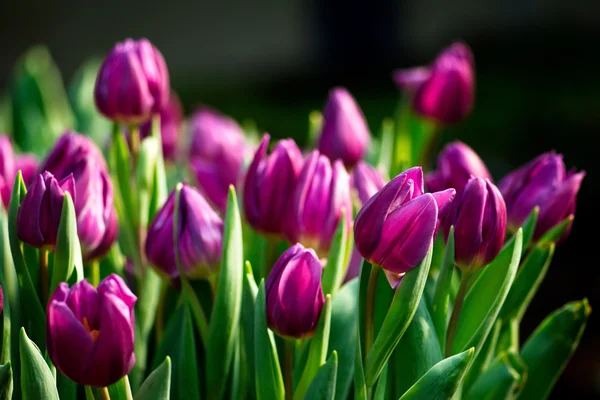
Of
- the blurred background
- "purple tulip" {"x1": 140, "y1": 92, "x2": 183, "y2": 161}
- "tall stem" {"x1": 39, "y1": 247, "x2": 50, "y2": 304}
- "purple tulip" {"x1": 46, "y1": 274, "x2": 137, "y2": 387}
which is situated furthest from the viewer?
the blurred background

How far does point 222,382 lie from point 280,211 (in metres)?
0.12

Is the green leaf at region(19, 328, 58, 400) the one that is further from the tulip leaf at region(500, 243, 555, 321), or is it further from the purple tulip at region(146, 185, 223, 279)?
the tulip leaf at region(500, 243, 555, 321)

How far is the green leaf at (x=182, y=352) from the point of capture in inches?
22.7

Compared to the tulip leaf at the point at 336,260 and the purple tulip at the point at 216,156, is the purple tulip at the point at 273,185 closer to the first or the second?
the tulip leaf at the point at 336,260

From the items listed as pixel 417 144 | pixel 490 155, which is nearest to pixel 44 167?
pixel 417 144

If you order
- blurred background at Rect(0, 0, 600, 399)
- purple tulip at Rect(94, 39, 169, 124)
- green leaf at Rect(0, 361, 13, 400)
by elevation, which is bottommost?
blurred background at Rect(0, 0, 600, 399)

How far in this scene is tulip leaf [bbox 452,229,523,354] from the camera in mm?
542

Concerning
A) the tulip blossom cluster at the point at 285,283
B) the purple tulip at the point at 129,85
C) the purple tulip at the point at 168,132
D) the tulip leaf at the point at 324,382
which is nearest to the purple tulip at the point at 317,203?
the tulip blossom cluster at the point at 285,283

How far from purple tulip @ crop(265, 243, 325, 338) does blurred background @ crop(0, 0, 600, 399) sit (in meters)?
3.78

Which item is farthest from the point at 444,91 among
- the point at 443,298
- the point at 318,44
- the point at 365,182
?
the point at 318,44

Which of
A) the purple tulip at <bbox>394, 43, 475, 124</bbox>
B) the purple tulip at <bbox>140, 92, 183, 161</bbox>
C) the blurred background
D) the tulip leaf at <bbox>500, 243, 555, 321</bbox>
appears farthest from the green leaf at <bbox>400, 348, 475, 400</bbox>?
the blurred background

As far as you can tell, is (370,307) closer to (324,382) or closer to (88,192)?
(324,382)

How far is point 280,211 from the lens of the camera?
59 centimetres

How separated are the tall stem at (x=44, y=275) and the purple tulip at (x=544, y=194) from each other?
1.06 ft
